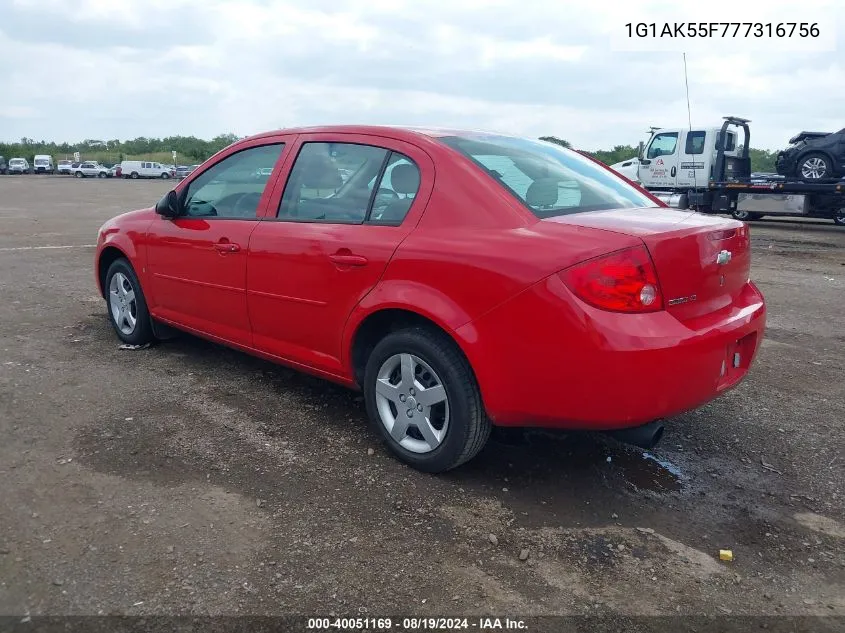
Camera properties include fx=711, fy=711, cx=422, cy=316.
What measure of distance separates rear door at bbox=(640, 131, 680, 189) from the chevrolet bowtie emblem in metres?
17.0

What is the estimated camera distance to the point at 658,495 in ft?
10.6

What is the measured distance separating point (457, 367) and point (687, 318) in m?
0.97

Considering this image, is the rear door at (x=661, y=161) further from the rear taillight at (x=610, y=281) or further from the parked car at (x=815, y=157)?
the rear taillight at (x=610, y=281)

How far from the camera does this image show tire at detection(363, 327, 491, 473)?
→ 310 centimetres

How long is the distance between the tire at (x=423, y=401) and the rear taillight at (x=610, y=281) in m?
0.64

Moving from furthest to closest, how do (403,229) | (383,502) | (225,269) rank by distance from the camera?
(225,269) < (403,229) < (383,502)

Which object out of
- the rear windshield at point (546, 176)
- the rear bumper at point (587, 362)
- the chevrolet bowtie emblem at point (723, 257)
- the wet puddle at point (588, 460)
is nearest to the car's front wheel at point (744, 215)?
the rear windshield at point (546, 176)

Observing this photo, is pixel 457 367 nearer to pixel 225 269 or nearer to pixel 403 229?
pixel 403 229

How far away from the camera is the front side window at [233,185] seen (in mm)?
4172

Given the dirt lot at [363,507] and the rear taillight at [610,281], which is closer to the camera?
the dirt lot at [363,507]

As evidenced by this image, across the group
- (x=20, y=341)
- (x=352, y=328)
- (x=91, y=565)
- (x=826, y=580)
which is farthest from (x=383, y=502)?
(x=20, y=341)

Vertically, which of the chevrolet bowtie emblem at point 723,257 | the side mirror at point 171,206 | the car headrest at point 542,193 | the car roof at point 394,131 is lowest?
the chevrolet bowtie emblem at point 723,257

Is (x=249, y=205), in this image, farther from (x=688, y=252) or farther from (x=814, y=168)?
(x=814, y=168)

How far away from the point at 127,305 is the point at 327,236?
2465mm
